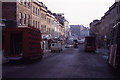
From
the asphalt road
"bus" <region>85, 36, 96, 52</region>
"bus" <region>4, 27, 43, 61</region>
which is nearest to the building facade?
"bus" <region>85, 36, 96, 52</region>

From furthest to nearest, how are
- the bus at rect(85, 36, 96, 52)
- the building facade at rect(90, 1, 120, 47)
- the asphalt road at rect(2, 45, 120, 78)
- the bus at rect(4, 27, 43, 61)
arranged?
the building facade at rect(90, 1, 120, 47), the bus at rect(85, 36, 96, 52), the bus at rect(4, 27, 43, 61), the asphalt road at rect(2, 45, 120, 78)

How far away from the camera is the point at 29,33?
17.0m

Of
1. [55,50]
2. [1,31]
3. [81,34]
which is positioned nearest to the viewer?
[1,31]

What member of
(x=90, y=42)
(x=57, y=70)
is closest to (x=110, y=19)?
(x=90, y=42)

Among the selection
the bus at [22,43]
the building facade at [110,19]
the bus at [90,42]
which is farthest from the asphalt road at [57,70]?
the bus at [90,42]

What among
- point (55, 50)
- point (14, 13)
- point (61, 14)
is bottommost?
point (55, 50)

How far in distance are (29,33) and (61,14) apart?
9314cm

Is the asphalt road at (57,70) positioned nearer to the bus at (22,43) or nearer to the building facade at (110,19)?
the bus at (22,43)

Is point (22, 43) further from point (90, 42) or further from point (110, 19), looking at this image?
point (110, 19)

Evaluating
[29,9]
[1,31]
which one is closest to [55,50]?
[29,9]

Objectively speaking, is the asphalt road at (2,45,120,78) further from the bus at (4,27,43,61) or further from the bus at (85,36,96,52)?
the bus at (85,36,96,52)

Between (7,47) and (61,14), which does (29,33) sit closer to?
(7,47)

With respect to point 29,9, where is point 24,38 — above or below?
below

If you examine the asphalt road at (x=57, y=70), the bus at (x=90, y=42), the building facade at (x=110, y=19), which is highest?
the building facade at (x=110, y=19)
